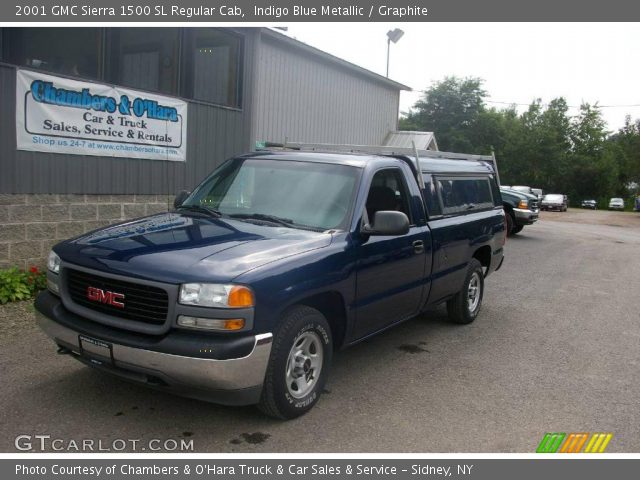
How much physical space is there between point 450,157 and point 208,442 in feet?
14.5

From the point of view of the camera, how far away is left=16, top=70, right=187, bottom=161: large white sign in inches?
281

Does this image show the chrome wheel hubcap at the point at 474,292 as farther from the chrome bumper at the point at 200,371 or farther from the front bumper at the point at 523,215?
the front bumper at the point at 523,215

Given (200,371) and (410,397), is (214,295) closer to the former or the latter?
(200,371)

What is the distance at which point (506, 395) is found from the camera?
15.5 feet

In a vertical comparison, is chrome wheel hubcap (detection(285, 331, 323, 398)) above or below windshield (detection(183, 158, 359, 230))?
below

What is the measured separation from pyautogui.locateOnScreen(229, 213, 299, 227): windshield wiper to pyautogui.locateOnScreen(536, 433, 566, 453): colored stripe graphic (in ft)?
7.52

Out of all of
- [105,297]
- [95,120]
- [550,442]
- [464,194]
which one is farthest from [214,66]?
[550,442]

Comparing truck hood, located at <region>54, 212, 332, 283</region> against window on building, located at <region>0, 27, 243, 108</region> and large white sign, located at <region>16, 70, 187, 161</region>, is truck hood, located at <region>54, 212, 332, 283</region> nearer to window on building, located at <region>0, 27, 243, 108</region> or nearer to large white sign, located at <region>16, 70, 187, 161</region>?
large white sign, located at <region>16, 70, 187, 161</region>

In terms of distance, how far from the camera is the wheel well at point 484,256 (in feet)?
23.7

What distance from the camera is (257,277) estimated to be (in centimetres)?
358

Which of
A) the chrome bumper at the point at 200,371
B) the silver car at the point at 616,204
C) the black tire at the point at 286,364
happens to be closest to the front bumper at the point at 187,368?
the chrome bumper at the point at 200,371

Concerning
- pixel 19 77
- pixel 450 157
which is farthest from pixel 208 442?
pixel 19 77

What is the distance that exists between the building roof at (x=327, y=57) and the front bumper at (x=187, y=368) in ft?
29.9

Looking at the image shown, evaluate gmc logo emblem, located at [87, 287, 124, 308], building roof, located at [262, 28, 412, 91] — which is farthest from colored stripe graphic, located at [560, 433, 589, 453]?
building roof, located at [262, 28, 412, 91]
